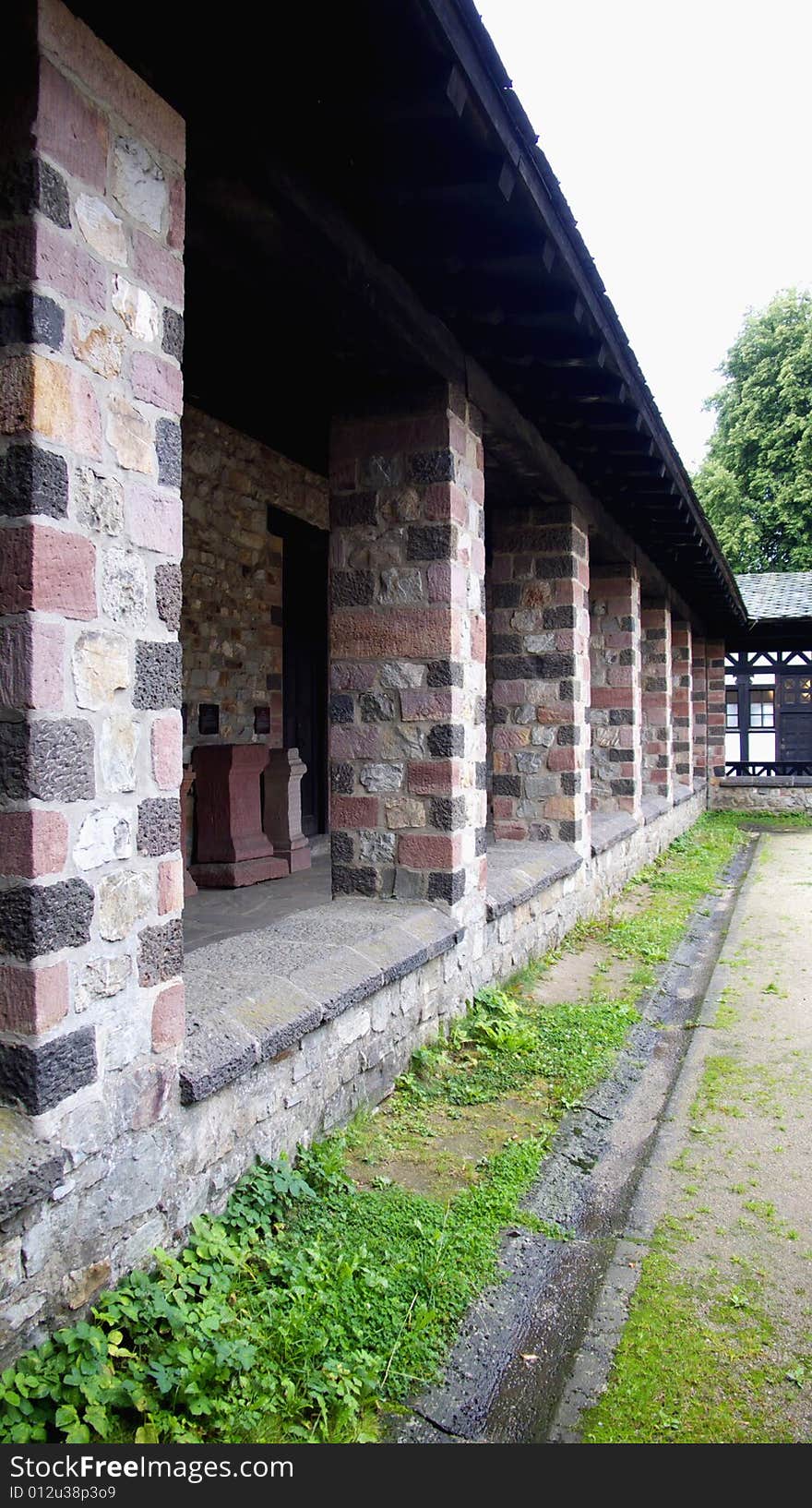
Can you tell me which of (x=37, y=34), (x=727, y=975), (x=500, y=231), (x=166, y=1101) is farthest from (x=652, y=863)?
(x=37, y=34)

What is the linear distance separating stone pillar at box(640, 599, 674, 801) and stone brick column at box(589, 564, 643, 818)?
2412mm

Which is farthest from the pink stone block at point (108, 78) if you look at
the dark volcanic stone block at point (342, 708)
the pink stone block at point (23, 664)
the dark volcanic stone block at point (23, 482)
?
the dark volcanic stone block at point (342, 708)

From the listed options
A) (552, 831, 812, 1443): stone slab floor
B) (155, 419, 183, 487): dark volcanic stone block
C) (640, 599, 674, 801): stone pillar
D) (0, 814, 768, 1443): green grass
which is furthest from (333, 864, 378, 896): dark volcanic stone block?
(640, 599, 674, 801): stone pillar

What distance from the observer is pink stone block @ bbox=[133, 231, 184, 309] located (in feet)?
7.76

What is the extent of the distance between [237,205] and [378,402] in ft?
5.27

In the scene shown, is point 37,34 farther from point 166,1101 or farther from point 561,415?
point 561,415

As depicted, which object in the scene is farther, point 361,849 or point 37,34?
point 361,849

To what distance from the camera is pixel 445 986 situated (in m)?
4.37

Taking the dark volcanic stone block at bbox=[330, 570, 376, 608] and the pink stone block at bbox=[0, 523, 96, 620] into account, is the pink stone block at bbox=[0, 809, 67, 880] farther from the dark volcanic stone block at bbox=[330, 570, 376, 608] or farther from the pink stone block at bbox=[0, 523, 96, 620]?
the dark volcanic stone block at bbox=[330, 570, 376, 608]

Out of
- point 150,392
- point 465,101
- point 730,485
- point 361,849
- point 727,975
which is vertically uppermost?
point 730,485

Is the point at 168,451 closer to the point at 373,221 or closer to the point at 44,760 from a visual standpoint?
the point at 44,760

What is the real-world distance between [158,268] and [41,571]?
854 mm

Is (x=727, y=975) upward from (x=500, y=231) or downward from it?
A: downward

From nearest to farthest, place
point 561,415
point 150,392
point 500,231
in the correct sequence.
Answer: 1. point 150,392
2. point 500,231
3. point 561,415
